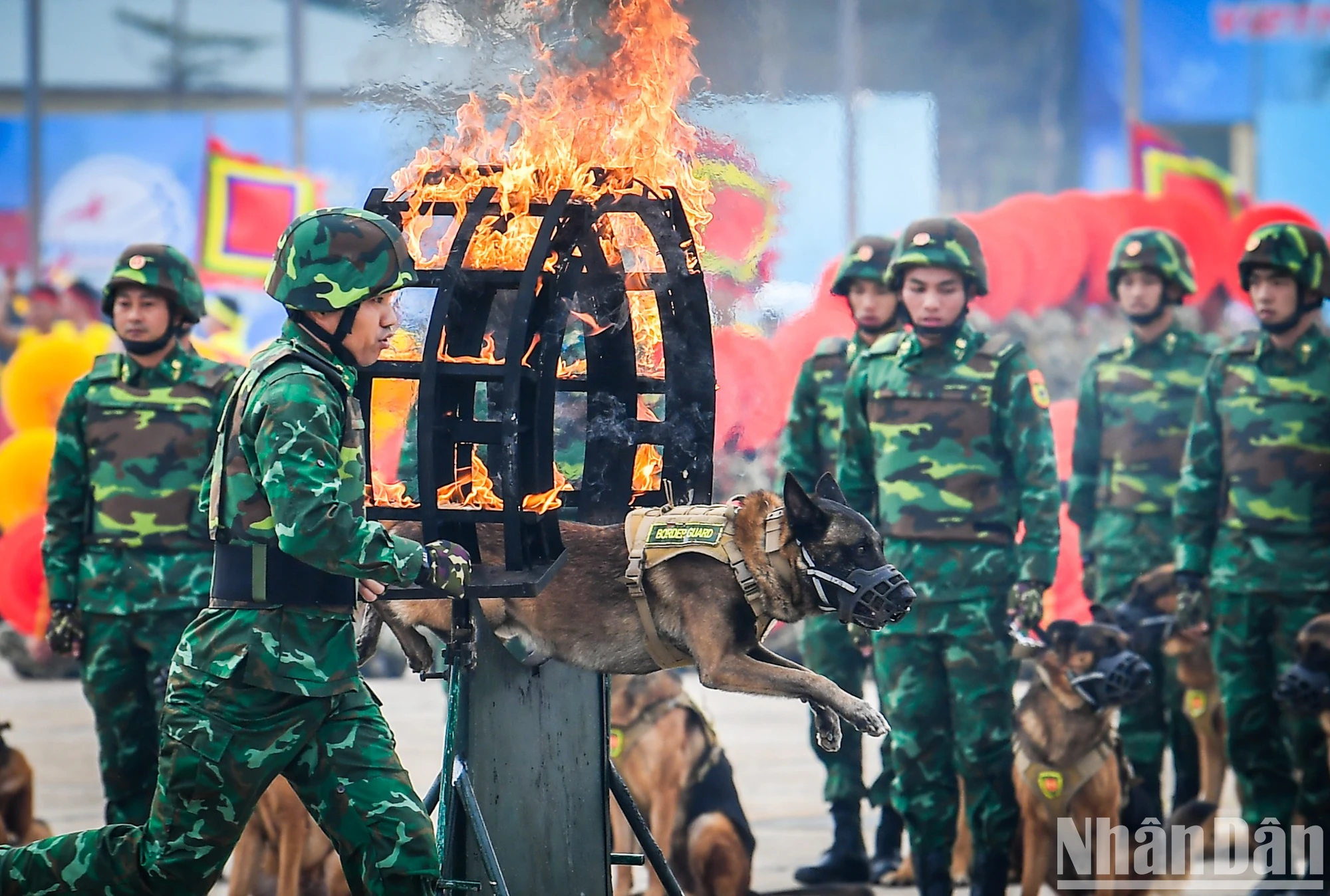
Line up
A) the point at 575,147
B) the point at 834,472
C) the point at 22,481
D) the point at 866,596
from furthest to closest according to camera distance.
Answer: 1. the point at 22,481
2. the point at 834,472
3. the point at 575,147
4. the point at 866,596

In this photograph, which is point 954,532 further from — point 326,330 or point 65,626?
point 65,626

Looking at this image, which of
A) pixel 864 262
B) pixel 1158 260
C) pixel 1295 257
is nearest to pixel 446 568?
pixel 864 262

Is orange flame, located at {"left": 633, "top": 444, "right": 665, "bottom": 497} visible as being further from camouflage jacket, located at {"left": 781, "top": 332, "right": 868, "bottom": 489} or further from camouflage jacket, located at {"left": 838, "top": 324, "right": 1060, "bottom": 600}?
camouflage jacket, located at {"left": 781, "top": 332, "right": 868, "bottom": 489}

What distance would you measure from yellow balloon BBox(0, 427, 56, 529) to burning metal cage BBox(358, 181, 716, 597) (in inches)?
276

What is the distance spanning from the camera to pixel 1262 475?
7219 mm

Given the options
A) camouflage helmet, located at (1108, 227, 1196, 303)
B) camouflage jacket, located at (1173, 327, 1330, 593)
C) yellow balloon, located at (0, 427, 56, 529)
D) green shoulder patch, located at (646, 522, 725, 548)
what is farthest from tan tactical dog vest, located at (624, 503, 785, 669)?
yellow balloon, located at (0, 427, 56, 529)

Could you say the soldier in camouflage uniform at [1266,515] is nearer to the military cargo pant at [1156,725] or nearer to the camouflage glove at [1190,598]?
the camouflage glove at [1190,598]

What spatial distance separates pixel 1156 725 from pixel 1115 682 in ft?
4.56

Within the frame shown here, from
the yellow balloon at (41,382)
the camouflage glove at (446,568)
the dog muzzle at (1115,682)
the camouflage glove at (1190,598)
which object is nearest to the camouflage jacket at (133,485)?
the camouflage glove at (446,568)

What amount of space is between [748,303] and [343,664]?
216cm

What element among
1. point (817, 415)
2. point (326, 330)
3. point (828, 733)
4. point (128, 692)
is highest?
point (326, 330)

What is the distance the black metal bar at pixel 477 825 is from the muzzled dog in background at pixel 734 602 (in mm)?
375

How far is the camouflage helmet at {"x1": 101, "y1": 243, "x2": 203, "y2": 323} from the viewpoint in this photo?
22.0 feet

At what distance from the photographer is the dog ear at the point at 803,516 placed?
491 cm
